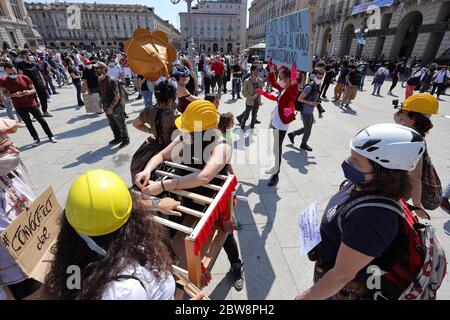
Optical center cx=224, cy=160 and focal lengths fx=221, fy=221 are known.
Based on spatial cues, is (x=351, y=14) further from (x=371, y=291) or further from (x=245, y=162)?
(x=371, y=291)

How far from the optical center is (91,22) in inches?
3307

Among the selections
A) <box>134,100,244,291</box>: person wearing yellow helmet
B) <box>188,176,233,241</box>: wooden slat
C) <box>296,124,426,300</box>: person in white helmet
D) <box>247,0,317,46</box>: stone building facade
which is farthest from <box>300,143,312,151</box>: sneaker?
<box>247,0,317,46</box>: stone building facade

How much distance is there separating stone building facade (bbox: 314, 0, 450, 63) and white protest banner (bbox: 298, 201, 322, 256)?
29025 millimetres

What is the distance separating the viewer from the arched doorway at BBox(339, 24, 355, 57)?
112 feet

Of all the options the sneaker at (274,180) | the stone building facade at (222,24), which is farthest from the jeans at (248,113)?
the stone building facade at (222,24)

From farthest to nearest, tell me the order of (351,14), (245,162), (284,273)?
(351,14) → (245,162) → (284,273)

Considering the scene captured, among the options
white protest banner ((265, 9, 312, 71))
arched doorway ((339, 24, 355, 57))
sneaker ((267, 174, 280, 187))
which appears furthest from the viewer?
arched doorway ((339, 24, 355, 57))

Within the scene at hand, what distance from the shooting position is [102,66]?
5.60m

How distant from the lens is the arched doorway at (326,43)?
1579 inches

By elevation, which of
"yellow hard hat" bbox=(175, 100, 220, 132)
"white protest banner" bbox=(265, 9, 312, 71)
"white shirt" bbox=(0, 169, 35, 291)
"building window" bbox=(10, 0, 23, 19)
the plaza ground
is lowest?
the plaza ground

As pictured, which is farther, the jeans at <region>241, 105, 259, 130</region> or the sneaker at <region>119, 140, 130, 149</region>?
the jeans at <region>241, 105, 259, 130</region>

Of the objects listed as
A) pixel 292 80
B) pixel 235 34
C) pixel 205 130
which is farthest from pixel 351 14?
pixel 235 34

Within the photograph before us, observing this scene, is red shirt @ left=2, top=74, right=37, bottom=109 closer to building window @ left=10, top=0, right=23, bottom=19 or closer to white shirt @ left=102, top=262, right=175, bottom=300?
white shirt @ left=102, top=262, right=175, bottom=300

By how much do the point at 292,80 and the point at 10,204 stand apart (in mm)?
4113
